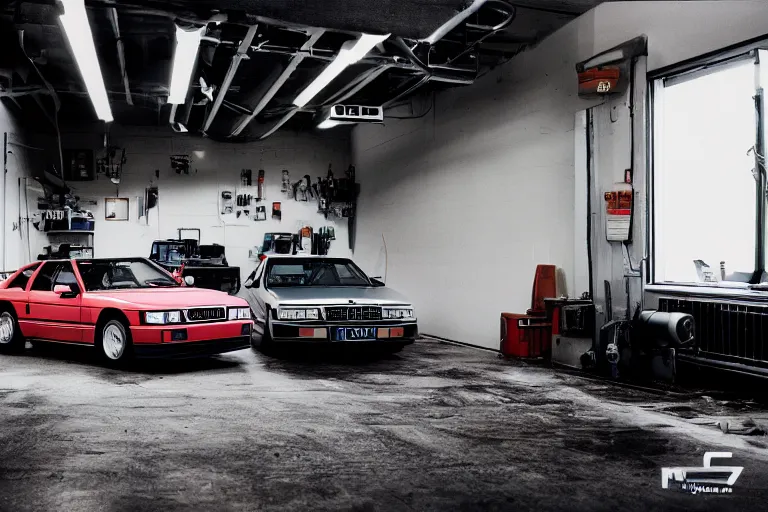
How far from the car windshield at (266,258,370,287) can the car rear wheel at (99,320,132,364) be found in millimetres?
1994

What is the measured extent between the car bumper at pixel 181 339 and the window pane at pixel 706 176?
4.63 metres

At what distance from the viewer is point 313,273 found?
29.9 feet

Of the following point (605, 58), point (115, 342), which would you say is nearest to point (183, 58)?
point (115, 342)

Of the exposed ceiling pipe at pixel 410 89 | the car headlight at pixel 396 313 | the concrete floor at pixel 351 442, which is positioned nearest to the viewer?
the concrete floor at pixel 351 442

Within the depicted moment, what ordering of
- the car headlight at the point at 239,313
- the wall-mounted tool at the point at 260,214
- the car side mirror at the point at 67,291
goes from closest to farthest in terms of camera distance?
the car headlight at the point at 239,313, the car side mirror at the point at 67,291, the wall-mounted tool at the point at 260,214

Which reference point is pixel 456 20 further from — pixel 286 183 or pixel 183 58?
pixel 286 183

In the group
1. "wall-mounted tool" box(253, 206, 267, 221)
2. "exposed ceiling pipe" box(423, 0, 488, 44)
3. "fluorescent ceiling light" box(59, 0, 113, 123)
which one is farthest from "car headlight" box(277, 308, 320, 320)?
"wall-mounted tool" box(253, 206, 267, 221)

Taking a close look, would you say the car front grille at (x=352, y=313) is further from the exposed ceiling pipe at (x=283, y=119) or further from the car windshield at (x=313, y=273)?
the exposed ceiling pipe at (x=283, y=119)

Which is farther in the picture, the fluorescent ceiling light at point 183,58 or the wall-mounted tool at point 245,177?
the wall-mounted tool at point 245,177

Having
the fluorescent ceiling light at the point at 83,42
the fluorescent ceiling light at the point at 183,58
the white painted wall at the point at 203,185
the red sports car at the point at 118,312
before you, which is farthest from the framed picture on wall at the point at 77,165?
the red sports car at the point at 118,312

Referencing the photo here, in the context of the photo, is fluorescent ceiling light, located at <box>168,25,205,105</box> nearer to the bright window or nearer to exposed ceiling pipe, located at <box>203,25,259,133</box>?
exposed ceiling pipe, located at <box>203,25,259,133</box>

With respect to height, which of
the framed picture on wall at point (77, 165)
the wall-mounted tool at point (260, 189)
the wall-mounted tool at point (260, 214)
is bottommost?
the wall-mounted tool at point (260, 214)

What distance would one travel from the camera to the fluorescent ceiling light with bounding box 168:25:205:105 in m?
6.94

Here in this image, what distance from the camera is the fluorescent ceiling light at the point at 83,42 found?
6.19 m
